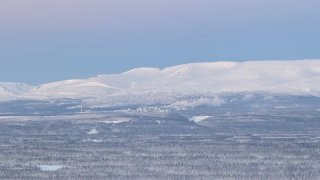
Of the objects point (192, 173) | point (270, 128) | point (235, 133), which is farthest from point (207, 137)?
point (192, 173)

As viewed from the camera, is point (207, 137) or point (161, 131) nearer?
point (207, 137)

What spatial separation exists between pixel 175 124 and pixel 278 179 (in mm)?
74303

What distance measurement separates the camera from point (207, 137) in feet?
436

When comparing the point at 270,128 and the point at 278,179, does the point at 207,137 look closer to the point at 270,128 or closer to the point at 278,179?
the point at 270,128

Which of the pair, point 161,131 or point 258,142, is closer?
point 258,142

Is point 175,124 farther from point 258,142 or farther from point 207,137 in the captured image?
Answer: point 258,142

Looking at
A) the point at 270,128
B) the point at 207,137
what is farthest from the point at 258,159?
the point at 270,128

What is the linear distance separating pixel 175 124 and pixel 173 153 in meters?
50.9

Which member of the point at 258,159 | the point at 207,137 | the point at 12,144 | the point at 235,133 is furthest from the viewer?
the point at 235,133

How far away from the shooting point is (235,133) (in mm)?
142500

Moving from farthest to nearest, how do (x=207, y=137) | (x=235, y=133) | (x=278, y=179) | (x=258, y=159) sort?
1. (x=235, y=133)
2. (x=207, y=137)
3. (x=258, y=159)
4. (x=278, y=179)

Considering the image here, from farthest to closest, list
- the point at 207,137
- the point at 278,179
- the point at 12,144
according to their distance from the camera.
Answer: the point at 207,137, the point at 12,144, the point at 278,179

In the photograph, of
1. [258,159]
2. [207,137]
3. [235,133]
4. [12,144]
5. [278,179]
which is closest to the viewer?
[278,179]

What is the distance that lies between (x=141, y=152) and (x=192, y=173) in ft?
67.5
